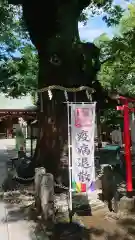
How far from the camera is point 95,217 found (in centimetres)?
739

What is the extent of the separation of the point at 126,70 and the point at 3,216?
14.7m

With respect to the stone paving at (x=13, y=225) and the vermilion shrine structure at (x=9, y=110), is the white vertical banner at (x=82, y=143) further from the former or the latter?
the vermilion shrine structure at (x=9, y=110)

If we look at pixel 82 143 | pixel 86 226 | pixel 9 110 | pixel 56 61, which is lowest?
pixel 86 226

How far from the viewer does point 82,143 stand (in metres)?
6.89

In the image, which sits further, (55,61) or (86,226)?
(55,61)

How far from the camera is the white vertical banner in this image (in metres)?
6.78

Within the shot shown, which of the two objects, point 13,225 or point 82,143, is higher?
point 82,143

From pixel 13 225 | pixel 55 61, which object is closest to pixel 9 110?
pixel 55 61

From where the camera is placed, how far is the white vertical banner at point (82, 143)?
678 cm

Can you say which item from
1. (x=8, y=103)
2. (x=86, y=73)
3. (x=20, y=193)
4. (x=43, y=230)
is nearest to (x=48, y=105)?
(x=86, y=73)

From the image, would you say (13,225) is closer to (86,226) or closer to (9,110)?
(86,226)

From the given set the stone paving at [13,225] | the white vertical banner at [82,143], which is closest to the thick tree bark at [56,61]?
the stone paving at [13,225]

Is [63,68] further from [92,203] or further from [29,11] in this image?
[92,203]

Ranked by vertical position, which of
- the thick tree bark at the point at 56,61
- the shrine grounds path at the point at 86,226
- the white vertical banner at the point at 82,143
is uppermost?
the thick tree bark at the point at 56,61
